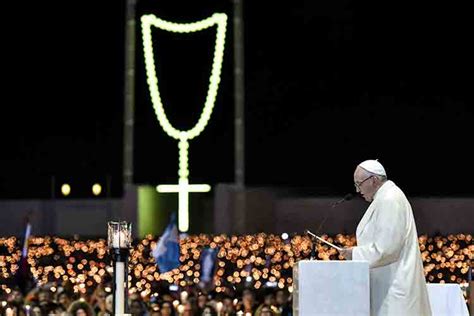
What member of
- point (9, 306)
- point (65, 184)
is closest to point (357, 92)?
point (65, 184)

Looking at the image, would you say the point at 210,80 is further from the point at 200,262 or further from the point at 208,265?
the point at 208,265

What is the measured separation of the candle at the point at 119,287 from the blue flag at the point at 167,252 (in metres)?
6.54

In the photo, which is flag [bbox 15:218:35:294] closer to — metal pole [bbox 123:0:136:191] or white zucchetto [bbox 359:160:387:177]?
metal pole [bbox 123:0:136:191]

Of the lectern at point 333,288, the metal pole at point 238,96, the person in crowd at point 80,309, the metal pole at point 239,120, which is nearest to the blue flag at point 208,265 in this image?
the metal pole at point 239,120

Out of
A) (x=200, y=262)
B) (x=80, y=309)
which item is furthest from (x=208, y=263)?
(x=80, y=309)

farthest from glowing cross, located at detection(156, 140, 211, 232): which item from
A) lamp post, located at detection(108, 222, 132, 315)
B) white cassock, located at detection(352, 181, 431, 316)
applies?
white cassock, located at detection(352, 181, 431, 316)

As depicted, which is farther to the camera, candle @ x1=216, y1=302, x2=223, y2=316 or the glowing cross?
the glowing cross

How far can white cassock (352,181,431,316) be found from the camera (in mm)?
7555

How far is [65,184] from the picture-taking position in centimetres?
2031

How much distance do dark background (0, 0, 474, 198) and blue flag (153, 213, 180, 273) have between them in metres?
4.47

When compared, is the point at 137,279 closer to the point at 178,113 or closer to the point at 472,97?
the point at 178,113

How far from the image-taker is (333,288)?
24.5 ft

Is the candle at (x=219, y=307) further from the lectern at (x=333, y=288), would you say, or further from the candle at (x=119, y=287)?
the lectern at (x=333, y=288)

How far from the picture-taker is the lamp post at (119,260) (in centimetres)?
899
